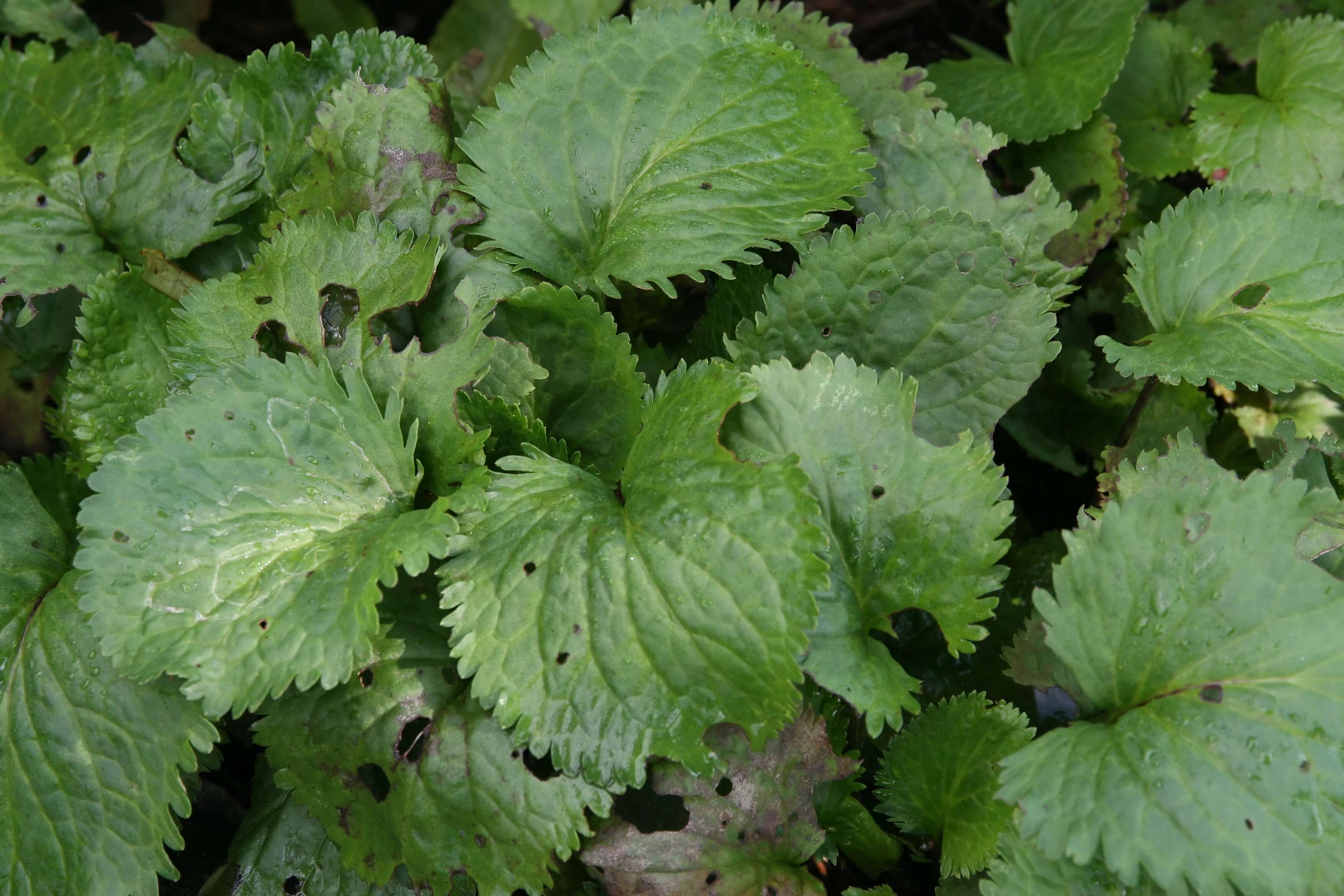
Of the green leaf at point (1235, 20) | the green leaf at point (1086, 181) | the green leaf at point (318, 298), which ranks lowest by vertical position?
the green leaf at point (1086, 181)

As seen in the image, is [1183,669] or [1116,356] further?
[1116,356]

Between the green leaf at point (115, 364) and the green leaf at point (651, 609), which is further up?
the green leaf at point (115, 364)

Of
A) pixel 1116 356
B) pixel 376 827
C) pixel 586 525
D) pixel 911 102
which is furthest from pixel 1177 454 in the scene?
pixel 376 827

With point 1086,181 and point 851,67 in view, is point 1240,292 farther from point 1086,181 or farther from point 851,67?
point 851,67

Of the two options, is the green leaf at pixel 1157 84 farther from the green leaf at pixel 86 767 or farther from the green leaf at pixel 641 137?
the green leaf at pixel 86 767

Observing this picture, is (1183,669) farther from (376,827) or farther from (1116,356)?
(376,827)

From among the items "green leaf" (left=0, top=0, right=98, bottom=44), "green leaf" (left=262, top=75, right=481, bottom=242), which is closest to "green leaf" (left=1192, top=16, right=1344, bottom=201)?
"green leaf" (left=262, top=75, right=481, bottom=242)

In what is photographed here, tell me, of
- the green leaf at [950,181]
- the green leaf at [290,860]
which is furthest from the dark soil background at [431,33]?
the green leaf at [950,181]
